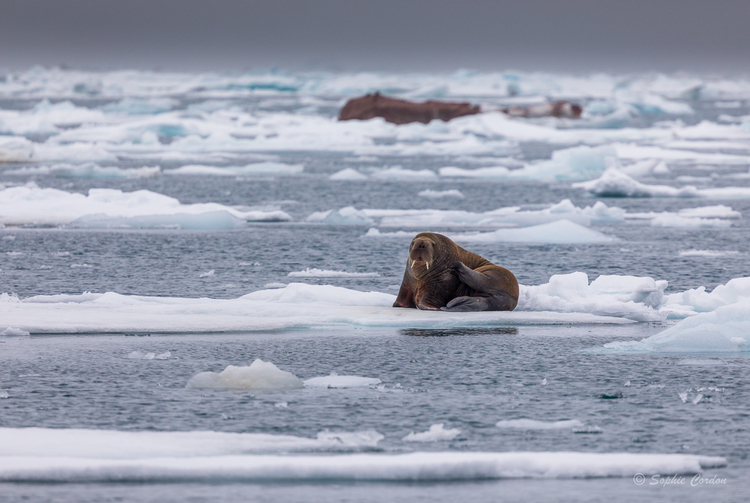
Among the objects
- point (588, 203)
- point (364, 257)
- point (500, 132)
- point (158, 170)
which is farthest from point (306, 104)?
point (364, 257)

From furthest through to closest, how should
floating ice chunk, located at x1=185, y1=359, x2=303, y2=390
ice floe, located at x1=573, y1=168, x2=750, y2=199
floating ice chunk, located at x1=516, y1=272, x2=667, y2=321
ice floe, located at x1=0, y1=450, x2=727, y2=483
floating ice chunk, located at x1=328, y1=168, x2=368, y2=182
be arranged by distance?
floating ice chunk, located at x1=328, y1=168, x2=368, y2=182
ice floe, located at x1=573, y1=168, x2=750, y2=199
floating ice chunk, located at x1=516, y1=272, x2=667, y2=321
floating ice chunk, located at x1=185, y1=359, x2=303, y2=390
ice floe, located at x1=0, y1=450, x2=727, y2=483

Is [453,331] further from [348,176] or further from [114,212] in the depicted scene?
[348,176]

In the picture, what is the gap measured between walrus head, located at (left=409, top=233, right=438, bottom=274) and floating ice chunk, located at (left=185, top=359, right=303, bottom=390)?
2.57 m

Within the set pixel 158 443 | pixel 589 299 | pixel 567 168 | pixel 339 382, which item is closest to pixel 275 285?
pixel 589 299

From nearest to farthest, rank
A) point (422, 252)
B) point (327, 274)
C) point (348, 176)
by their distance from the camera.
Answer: point (422, 252)
point (327, 274)
point (348, 176)

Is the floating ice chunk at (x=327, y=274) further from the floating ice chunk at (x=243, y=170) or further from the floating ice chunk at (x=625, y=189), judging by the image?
the floating ice chunk at (x=243, y=170)

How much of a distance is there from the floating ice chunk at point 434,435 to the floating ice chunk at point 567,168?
19381 millimetres

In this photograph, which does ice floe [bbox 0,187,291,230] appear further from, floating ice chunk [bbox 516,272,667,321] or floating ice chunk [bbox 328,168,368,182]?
floating ice chunk [bbox 516,272,667,321]

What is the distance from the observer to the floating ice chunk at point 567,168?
24547 millimetres

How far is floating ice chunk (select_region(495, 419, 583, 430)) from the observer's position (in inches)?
219

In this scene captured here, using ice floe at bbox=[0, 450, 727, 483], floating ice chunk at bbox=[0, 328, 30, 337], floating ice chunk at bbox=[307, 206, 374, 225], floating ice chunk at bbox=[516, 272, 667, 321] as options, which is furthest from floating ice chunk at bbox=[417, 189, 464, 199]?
ice floe at bbox=[0, 450, 727, 483]

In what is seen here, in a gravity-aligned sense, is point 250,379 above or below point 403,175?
below

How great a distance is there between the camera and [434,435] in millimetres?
5379

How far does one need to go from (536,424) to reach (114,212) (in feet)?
37.7
